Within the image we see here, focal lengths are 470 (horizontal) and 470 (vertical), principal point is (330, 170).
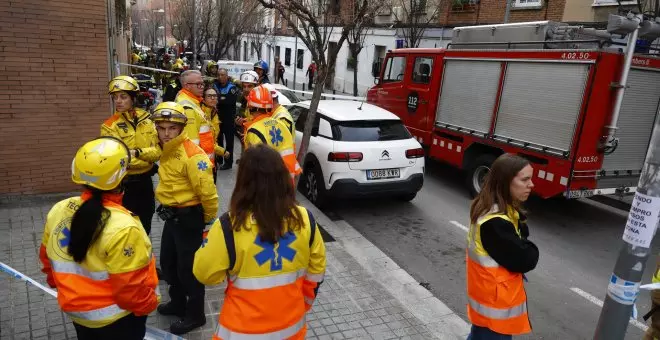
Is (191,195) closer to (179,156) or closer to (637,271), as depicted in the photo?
(179,156)

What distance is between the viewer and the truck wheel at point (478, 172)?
8.02 meters

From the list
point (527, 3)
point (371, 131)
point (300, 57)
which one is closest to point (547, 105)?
point (371, 131)

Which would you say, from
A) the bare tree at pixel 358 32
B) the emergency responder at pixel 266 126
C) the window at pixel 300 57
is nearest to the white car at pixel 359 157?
the bare tree at pixel 358 32

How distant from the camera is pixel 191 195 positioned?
335cm

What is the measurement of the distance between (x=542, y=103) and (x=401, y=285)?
3.95 m

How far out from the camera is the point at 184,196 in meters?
3.34

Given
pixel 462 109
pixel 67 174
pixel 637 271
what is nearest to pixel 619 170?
pixel 462 109

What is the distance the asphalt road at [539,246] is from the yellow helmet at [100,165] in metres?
3.52

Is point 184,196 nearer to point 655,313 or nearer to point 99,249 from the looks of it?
point 99,249

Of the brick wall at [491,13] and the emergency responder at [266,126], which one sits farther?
the brick wall at [491,13]

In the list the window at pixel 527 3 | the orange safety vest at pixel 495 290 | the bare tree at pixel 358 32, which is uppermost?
the window at pixel 527 3

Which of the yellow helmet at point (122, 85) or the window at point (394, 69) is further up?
the window at point (394, 69)

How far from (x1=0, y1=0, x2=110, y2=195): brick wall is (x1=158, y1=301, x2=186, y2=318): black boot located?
350 cm

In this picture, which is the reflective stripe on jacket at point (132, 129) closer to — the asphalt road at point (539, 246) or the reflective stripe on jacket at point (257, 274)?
the reflective stripe on jacket at point (257, 274)
